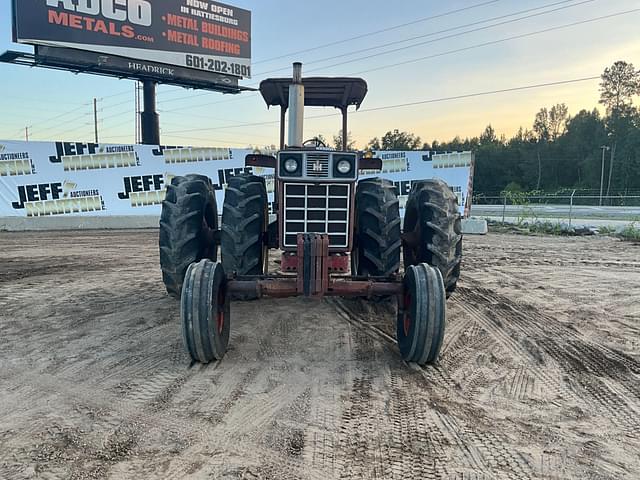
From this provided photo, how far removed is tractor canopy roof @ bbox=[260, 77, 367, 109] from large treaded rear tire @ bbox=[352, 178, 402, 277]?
1.31 m

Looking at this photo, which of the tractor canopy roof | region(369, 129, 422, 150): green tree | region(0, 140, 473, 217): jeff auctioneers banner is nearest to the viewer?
the tractor canopy roof

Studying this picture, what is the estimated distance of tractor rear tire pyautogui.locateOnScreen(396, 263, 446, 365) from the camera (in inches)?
158

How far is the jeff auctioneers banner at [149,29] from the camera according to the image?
65.1ft

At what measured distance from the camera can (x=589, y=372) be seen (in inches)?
168

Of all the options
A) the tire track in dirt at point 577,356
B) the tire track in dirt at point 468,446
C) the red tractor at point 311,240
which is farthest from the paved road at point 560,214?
the tire track in dirt at point 468,446

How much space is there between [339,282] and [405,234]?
6.24 ft

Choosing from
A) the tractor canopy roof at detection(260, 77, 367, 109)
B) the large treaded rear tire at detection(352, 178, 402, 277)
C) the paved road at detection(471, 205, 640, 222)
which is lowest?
the paved road at detection(471, 205, 640, 222)

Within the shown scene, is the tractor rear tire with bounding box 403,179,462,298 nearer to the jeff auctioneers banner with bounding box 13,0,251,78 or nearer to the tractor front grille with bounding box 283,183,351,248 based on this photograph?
the tractor front grille with bounding box 283,183,351,248

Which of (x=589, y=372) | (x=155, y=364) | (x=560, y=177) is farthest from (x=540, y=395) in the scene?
(x=560, y=177)

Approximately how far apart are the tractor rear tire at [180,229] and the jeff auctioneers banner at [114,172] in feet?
39.2

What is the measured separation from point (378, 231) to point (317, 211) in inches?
27.3

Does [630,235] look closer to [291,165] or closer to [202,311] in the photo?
[291,165]

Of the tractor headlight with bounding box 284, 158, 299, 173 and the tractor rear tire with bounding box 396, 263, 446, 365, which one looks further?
the tractor headlight with bounding box 284, 158, 299, 173

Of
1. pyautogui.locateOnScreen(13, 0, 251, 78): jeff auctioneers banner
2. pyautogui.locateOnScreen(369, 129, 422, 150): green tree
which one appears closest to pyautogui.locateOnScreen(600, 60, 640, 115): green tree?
pyautogui.locateOnScreen(369, 129, 422, 150): green tree
